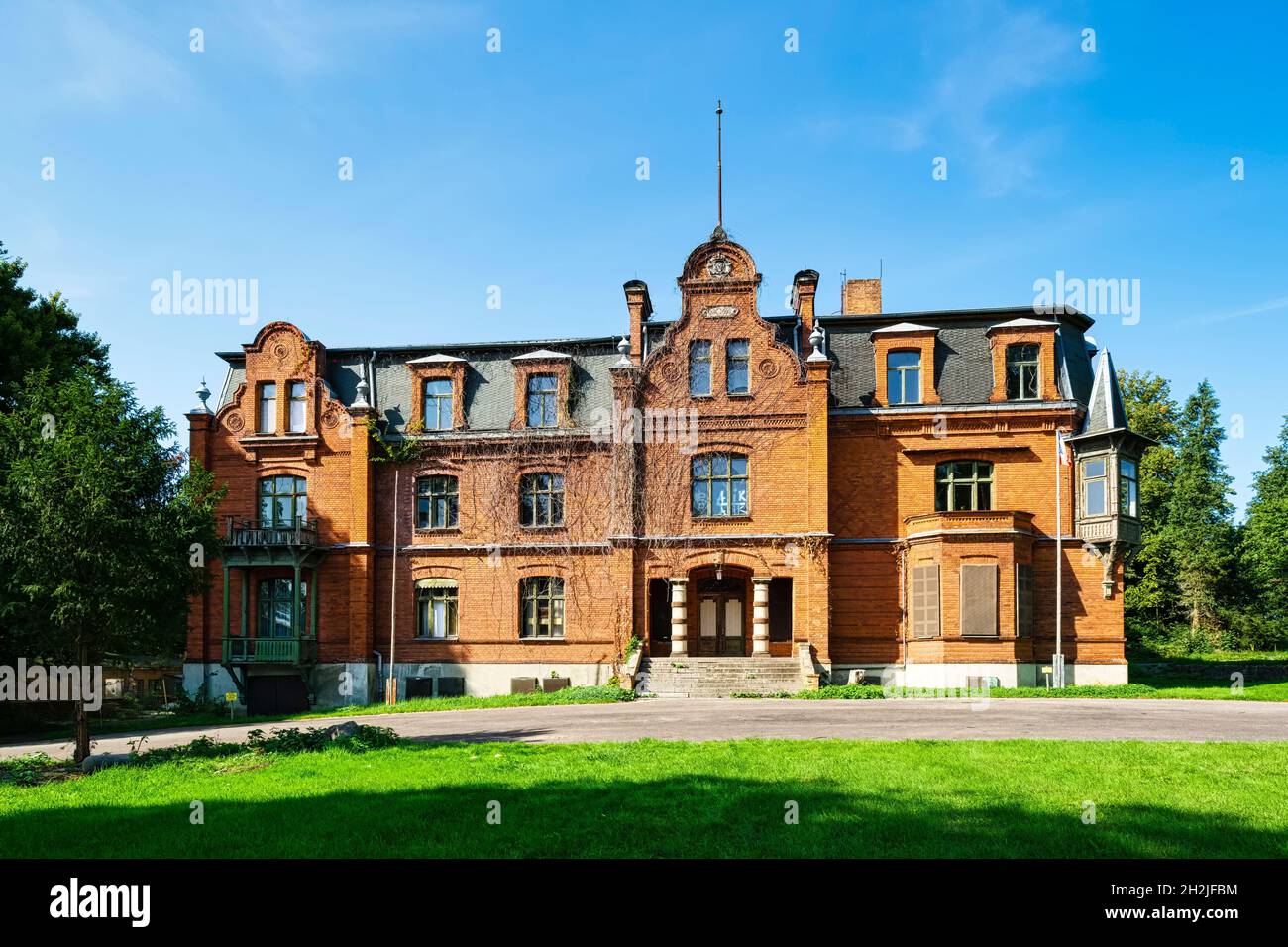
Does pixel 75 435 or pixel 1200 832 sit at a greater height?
pixel 75 435

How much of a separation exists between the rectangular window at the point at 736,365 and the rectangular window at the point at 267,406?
14641mm

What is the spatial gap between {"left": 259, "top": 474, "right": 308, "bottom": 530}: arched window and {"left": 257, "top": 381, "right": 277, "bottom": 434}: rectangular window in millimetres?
1703

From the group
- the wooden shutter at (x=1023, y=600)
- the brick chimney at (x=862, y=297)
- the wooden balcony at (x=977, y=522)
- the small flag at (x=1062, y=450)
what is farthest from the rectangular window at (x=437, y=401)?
the small flag at (x=1062, y=450)

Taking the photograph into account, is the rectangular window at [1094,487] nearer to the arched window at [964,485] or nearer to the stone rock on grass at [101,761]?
the arched window at [964,485]

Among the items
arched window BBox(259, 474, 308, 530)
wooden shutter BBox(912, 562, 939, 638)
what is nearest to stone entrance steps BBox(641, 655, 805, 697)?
wooden shutter BBox(912, 562, 939, 638)

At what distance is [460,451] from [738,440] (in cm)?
881

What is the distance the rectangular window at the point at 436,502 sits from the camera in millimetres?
30297

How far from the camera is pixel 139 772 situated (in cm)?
1312

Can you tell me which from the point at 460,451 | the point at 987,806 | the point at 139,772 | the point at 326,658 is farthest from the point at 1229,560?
the point at 139,772

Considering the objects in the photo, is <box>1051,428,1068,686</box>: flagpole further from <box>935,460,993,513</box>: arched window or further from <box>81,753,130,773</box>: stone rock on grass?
<box>81,753,130,773</box>: stone rock on grass

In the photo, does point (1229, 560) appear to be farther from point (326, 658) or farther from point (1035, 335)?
point (326, 658)

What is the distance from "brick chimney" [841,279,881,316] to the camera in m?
32.2
